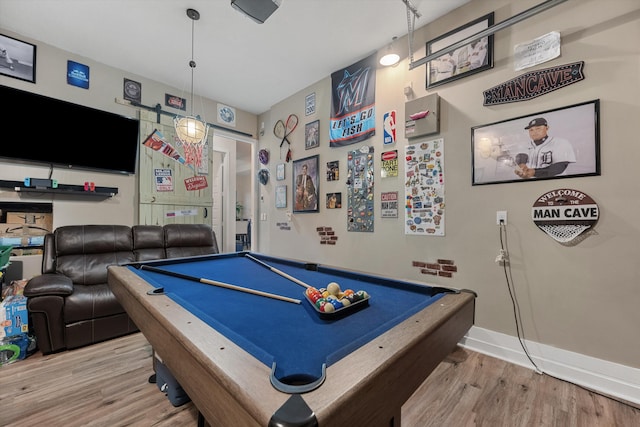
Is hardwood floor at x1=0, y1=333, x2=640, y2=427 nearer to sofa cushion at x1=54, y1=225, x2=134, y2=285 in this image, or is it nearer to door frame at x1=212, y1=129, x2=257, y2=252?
sofa cushion at x1=54, y1=225, x2=134, y2=285

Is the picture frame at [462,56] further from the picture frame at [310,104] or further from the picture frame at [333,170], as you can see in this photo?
the picture frame at [310,104]

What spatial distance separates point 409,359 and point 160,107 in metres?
4.13

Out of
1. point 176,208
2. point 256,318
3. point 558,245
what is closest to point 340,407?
point 256,318

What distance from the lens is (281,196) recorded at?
4059mm

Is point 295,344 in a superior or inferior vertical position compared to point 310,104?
inferior

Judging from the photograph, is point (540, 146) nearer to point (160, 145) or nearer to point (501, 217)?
point (501, 217)

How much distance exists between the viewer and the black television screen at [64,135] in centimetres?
260

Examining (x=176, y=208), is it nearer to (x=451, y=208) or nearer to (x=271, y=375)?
(x=451, y=208)

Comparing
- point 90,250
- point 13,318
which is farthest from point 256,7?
point 13,318

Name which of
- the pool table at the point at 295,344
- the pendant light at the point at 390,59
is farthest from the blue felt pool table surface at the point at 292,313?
the pendant light at the point at 390,59

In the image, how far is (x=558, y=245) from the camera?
187cm

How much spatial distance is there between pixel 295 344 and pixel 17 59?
13.1ft

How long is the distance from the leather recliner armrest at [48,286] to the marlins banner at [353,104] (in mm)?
2877

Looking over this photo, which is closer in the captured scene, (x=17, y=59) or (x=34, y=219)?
(x=17, y=59)
